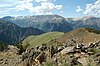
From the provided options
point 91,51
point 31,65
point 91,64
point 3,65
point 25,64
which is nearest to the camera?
point 91,64

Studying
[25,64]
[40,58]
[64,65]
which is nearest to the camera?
[64,65]

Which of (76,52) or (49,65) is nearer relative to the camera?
(49,65)

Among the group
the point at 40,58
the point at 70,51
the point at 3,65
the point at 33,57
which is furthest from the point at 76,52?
the point at 3,65

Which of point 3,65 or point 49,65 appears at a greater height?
point 49,65

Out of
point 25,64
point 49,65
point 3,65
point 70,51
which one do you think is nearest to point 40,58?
point 25,64

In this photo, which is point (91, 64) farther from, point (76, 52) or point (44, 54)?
point (44, 54)

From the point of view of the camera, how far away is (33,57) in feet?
139

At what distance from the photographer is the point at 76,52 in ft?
90.8

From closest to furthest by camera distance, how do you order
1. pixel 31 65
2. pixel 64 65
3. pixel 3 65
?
pixel 64 65, pixel 31 65, pixel 3 65

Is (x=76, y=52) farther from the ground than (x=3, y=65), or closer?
farther from the ground

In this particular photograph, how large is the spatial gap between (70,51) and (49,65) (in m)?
14.0

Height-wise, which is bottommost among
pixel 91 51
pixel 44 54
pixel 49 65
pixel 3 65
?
pixel 3 65

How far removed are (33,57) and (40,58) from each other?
5.75 metres

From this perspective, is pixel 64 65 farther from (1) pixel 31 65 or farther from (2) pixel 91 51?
(1) pixel 31 65
